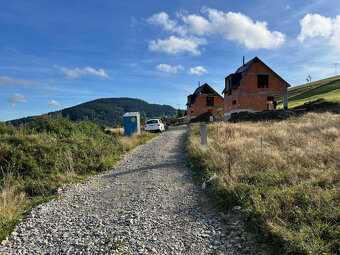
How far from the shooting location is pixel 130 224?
3.90 metres

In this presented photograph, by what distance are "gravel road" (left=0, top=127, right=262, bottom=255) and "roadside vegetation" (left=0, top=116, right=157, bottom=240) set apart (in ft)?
1.76

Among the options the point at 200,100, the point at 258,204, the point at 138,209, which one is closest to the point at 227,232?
the point at 258,204

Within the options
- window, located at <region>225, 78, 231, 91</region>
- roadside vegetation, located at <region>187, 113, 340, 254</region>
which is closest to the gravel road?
roadside vegetation, located at <region>187, 113, 340, 254</region>

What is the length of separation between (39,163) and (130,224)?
233 inches

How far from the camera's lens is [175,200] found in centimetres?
493

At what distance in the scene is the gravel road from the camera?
10.5 feet

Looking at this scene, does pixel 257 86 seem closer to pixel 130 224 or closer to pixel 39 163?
pixel 39 163

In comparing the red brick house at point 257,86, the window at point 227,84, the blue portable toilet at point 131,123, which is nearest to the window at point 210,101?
the window at point 227,84

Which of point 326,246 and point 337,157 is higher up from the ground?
point 337,157

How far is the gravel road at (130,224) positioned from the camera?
321cm

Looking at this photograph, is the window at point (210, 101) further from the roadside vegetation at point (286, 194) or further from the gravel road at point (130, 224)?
the gravel road at point (130, 224)

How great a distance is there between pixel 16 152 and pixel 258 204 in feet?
29.2

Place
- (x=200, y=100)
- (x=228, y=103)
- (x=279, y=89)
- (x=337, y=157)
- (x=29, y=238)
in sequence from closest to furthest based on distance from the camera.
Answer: (x=29, y=238)
(x=337, y=157)
(x=279, y=89)
(x=228, y=103)
(x=200, y=100)

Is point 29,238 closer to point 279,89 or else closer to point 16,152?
point 16,152
